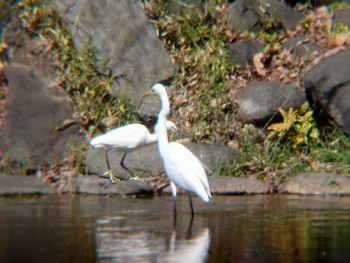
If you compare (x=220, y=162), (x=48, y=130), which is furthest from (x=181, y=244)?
(x=48, y=130)

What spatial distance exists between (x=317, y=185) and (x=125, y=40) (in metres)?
5.14

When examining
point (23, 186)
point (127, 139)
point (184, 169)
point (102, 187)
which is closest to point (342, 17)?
point (127, 139)

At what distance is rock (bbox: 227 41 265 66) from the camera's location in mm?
15438

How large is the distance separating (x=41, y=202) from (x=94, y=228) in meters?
2.75

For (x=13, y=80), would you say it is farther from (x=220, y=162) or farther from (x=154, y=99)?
(x=220, y=162)

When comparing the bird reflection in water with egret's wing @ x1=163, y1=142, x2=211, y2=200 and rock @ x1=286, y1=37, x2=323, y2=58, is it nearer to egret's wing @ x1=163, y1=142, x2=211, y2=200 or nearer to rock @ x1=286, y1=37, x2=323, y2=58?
egret's wing @ x1=163, y1=142, x2=211, y2=200

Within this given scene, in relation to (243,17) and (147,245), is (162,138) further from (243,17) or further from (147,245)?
(243,17)

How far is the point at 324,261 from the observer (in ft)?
22.0

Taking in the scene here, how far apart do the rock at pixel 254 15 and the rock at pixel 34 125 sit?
13.7 feet

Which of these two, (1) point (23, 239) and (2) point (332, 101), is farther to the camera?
(2) point (332, 101)

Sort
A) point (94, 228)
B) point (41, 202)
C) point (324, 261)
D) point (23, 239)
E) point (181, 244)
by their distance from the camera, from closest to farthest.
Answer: point (324, 261)
point (181, 244)
point (23, 239)
point (94, 228)
point (41, 202)

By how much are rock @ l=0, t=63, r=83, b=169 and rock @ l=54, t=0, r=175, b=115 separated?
124 centimetres

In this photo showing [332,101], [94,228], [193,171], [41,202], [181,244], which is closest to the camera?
[181,244]

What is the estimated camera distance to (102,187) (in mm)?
12008
